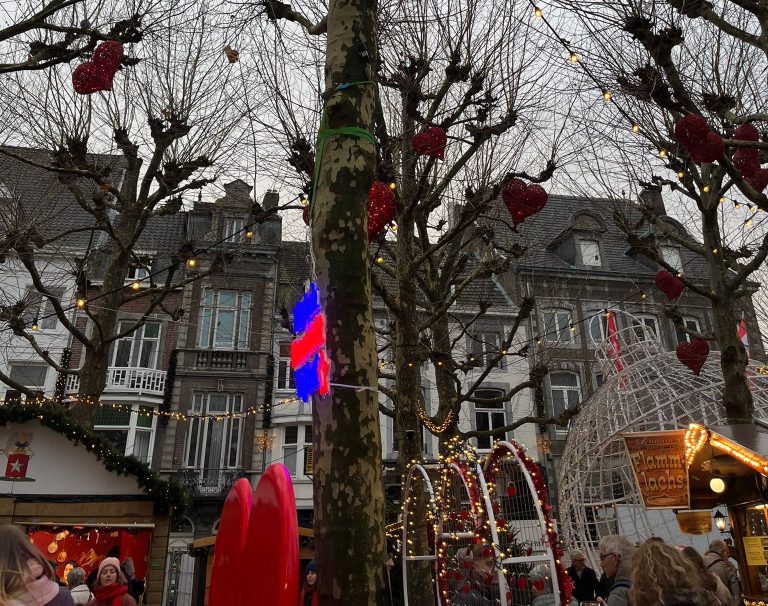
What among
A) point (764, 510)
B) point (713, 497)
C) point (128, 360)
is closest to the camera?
point (764, 510)

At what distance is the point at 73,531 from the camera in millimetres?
10688

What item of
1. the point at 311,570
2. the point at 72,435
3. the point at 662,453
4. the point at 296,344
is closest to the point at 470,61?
the point at 662,453

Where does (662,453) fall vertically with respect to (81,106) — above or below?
below

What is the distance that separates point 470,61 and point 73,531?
10.2m

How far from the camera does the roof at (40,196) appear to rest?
10000 mm

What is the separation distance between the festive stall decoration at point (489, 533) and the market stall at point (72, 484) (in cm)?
416

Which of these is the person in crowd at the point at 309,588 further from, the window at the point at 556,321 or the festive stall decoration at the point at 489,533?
the window at the point at 556,321

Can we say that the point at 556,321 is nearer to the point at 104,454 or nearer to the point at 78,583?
the point at 104,454

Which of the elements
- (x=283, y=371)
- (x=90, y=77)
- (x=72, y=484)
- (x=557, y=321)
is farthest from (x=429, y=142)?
(x=557, y=321)

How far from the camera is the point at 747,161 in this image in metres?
6.83

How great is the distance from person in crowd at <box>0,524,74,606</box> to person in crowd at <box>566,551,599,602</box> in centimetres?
625

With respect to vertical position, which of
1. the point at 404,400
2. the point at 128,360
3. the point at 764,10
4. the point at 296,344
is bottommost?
the point at 296,344

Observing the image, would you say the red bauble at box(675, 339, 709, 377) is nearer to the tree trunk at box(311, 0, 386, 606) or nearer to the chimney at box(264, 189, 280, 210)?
the tree trunk at box(311, 0, 386, 606)

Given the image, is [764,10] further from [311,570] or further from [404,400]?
[311,570]
